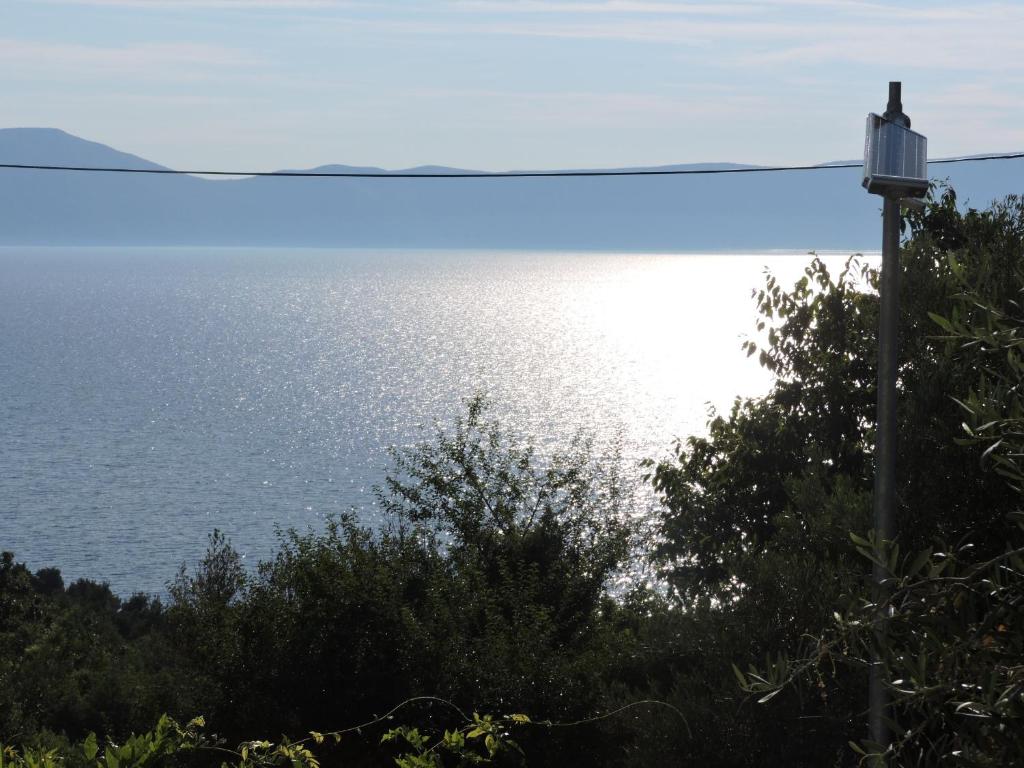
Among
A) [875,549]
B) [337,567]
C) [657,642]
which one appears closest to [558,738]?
[657,642]

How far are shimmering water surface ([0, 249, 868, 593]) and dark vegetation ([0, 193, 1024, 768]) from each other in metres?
20.4

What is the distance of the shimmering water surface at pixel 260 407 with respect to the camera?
6425cm

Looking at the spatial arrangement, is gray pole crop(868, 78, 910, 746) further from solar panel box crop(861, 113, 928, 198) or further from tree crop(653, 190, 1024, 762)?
tree crop(653, 190, 1024, 762)

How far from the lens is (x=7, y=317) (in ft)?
630

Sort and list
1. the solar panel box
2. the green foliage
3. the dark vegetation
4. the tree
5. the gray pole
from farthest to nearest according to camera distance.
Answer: the tree < the gray pole < the solar panel box < the dark vegetation < the green foliage

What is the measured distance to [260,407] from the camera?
338ft

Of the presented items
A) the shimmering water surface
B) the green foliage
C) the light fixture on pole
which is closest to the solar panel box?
the light fixture on pole

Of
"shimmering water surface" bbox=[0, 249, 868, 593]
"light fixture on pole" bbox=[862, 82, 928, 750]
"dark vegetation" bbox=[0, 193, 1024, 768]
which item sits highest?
"light fixture on pole" bbox=[862, 82, 928, 750]

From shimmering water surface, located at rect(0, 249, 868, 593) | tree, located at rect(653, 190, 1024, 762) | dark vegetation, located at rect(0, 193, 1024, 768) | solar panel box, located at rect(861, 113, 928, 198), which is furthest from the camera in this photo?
shimmering water surface, located at rect(0, 249, 868, 593)

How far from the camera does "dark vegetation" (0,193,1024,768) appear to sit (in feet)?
15.8

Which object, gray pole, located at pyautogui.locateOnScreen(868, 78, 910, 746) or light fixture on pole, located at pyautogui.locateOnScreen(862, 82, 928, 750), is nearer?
light fixture on pole, located at pyautogui.locateOnScreen(862, 82, 928, 750)

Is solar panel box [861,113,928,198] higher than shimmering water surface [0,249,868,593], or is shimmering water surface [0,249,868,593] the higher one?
solar panel box [861,113,928,198]

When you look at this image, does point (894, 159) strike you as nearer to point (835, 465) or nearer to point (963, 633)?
point (963, 633)

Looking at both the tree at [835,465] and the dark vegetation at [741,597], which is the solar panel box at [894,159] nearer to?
the dark vegetation at [741,597]
